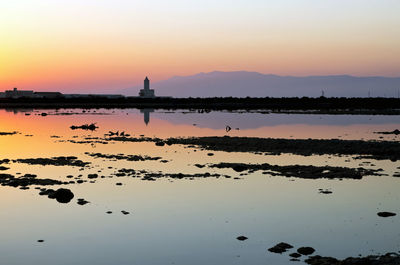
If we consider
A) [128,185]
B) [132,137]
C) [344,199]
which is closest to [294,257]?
[344,199]

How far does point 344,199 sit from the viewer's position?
882 inches

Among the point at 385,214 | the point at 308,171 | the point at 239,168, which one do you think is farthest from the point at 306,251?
the point at 239,168

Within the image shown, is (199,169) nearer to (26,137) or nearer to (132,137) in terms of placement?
(132,137)

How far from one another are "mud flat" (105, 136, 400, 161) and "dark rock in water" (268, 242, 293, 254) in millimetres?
22103

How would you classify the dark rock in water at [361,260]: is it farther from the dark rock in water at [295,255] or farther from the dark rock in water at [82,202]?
the dark rock in water at [82,202]

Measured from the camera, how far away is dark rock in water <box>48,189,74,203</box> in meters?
22.3

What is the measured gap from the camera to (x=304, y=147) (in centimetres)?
4169

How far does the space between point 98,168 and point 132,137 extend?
2210 centimetres

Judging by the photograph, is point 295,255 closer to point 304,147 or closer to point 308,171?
point 308,171

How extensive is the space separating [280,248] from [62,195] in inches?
448

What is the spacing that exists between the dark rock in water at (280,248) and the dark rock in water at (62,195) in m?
10.8

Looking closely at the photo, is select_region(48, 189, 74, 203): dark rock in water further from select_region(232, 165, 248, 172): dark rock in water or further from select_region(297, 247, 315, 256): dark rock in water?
select_region(297, 247, 315, 256): dark rock in water

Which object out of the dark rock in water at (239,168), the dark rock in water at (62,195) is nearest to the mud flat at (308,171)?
the dark rock in water at (239,168)

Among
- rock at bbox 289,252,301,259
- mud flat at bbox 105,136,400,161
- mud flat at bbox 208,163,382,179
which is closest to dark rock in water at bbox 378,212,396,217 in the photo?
rock at bbox 289,252,301,259
